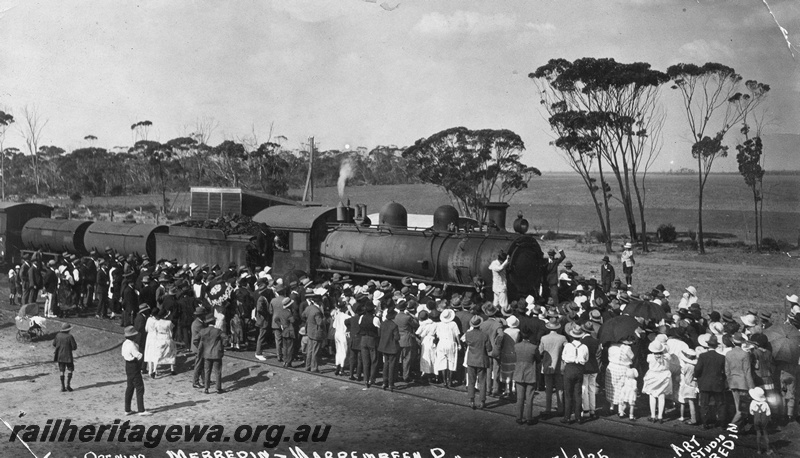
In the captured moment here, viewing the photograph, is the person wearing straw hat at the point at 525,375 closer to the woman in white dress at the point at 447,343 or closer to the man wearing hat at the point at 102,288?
the woman in white dress at the point at 447,343

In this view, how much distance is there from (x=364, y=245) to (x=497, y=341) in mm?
7516

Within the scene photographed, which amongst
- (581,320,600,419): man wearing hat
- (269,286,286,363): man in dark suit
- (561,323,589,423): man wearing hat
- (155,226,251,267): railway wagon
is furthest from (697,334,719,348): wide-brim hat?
(155,226,251,267): railway wagon

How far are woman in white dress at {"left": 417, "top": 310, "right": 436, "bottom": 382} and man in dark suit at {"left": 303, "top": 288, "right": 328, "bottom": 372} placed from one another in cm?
212

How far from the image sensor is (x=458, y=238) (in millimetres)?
16828

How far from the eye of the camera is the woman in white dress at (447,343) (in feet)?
40.3

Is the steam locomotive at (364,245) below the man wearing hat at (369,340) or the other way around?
the other way around

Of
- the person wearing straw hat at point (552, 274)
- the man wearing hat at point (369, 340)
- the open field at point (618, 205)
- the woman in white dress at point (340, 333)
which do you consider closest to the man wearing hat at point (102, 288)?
the woman in white dress at point (340, 333)

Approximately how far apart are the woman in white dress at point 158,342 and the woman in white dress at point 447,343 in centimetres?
550

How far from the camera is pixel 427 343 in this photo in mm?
12617

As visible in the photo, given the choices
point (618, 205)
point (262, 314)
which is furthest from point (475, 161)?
point (618, 205)

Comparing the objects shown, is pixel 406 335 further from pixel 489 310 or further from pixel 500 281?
pixel 500 281

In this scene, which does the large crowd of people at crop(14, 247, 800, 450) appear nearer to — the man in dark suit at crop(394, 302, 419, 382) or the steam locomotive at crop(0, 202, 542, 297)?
the man in dark suit at crop(394, 302, 419, 382)

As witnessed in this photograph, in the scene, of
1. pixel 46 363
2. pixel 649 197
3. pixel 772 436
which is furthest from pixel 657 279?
pixel 649 197

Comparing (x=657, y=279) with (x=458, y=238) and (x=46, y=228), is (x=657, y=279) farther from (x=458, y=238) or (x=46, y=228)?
(x=46, y=228)
